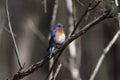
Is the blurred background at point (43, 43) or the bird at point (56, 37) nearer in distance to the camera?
the bird at point (56, 37)

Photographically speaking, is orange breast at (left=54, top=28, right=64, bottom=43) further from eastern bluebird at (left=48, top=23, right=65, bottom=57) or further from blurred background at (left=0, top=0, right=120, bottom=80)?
blurred background at (left=0, top=0, right=120, bottom=80)

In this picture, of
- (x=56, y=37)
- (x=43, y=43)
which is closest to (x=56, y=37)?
(x=56, y=37)

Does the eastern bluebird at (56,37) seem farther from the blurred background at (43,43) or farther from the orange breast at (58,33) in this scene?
the blurred background at (43,43)

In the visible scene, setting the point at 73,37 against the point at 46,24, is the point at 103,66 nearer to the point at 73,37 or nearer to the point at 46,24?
the point at 46,24

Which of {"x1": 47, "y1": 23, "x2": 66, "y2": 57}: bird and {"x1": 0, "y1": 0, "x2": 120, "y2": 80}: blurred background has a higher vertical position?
{"x1": 47, "y1": 23, "x2": 66, "y2": 57}: bird

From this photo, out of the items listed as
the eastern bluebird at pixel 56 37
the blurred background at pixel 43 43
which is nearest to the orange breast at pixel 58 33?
the eastern bluebird at pixel 56 37

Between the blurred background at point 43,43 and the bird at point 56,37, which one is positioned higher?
the bird at point 56,37

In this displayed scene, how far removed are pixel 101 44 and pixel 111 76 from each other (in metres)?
0.86

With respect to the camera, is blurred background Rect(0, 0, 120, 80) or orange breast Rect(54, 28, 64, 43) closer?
orange breast Rect(54, 28, 64, 43)

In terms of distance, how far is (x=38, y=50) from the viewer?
37.0 ft

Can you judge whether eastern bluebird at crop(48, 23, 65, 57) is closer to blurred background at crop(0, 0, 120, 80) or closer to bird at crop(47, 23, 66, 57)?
bird at crop(47, 23, 66, 57)

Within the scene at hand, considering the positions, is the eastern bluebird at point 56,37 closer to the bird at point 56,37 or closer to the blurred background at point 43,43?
the bird at point 56,37

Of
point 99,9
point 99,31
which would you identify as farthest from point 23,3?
point 99,9

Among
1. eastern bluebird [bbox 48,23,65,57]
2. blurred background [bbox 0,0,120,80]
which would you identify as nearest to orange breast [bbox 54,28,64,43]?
eastern bluebird [bbox 48,23,65,57]
